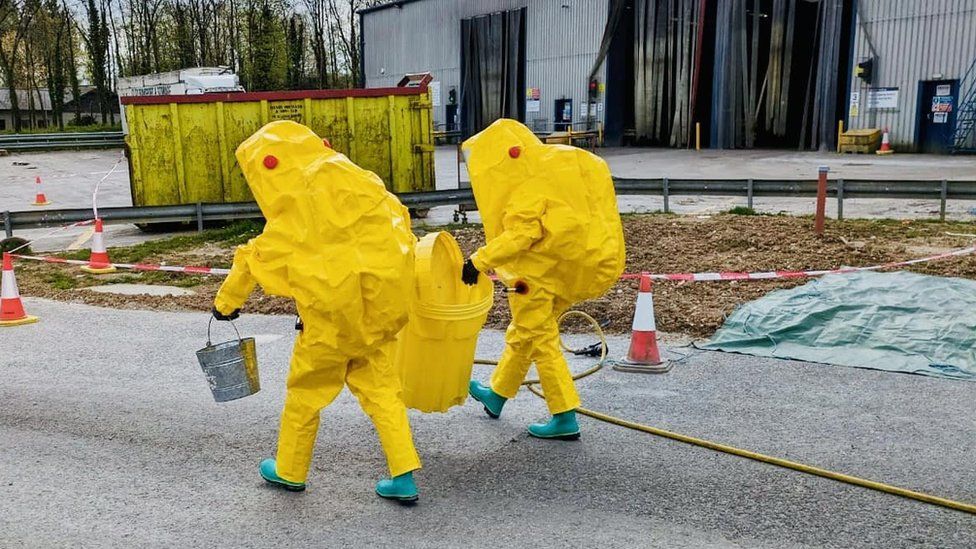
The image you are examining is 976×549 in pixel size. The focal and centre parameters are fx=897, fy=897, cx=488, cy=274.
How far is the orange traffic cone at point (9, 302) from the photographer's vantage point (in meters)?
9.23

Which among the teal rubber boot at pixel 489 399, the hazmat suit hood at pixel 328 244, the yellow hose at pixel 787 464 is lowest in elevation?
the yellow hose at pixel 787 464

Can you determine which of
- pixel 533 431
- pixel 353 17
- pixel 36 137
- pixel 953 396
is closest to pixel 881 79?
pixel 953 396

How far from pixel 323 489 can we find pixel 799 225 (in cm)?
924

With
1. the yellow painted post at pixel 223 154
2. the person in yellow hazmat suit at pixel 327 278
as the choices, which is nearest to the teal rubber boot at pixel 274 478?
the person in yellow hazmat suit at pixel 327 278

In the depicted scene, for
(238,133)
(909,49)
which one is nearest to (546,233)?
(238,133)

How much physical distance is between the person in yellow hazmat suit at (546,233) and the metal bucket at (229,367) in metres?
1.52

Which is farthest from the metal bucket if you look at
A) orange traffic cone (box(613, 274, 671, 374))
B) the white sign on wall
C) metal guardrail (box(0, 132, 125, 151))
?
metal guardrail (box(0, 132, 125, 151))

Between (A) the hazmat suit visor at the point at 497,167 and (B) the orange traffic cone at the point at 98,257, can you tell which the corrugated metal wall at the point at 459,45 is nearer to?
(B) the orange traffic cone at the point at 98,257

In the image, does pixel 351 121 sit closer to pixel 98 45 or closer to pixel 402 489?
pixel 402 489

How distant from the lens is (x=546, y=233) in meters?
5.41

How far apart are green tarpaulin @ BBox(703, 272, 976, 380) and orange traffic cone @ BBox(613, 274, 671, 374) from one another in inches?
32.1

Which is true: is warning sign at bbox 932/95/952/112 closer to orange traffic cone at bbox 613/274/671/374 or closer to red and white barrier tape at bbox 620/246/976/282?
red and white barrier tape at bbox 620/246/976/282

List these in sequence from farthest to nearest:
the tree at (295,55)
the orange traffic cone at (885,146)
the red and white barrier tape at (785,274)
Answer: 1. the tree at (295,55)
2. the orange traffic cone at (885,146)
3. the red and white barrier tape at (785,274)

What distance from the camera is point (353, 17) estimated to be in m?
63.0
